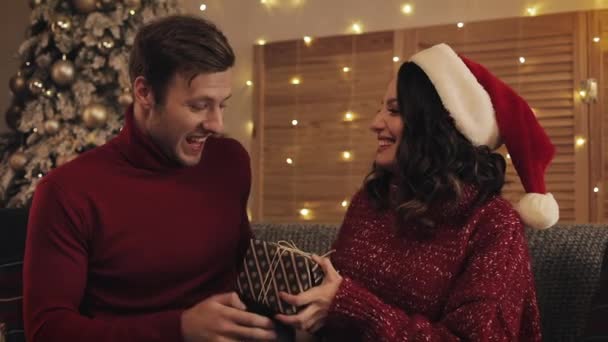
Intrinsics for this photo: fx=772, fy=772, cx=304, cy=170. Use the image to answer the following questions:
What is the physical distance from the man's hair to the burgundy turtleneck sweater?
0.15m

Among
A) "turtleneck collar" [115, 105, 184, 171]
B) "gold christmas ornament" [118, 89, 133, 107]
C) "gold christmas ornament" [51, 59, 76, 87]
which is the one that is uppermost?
"gold christmas ornament" [51, 59, 76, 87]

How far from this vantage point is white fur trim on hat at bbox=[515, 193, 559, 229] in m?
1.77

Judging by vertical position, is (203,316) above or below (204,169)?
below

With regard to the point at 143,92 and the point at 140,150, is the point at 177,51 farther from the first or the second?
the point at 140,150

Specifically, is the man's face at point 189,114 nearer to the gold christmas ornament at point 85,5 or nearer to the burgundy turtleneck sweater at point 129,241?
the burgundy turtleneck sweater at point 129,241

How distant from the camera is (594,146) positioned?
13.0 feet

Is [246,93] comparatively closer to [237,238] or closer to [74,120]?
[74,120]

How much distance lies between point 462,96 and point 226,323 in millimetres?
762

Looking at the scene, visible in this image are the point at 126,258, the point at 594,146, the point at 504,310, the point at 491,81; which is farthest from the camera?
the point at 594,146

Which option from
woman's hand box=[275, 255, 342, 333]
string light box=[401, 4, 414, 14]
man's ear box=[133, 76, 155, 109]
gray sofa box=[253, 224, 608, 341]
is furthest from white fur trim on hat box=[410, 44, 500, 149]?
string light box=[401, 4, 414, 14]

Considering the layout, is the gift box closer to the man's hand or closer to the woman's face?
the man's hand

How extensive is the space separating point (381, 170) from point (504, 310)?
1.72ft

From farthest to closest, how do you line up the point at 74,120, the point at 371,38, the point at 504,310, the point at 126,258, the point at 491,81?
1. the point at 371,38
2. the point at 74,120
3. the point at 491,81
4. the point at 126,258
5. the point at 504,310

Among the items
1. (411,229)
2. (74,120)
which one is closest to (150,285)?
(411,229)
